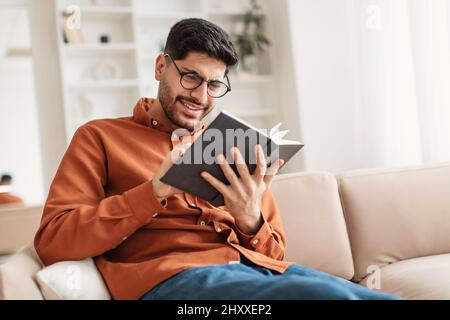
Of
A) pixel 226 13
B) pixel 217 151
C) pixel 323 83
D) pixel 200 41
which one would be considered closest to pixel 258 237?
pixel 217 151

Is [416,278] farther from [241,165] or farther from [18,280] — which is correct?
[18,280]

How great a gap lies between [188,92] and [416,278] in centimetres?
88

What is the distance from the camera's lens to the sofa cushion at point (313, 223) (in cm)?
169

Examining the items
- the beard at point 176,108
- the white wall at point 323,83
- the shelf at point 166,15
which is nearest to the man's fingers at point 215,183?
the beard at point 176,108

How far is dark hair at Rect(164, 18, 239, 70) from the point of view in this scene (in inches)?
54.7

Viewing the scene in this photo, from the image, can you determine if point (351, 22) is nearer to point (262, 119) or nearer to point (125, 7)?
point (262, 119)

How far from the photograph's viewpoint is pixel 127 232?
1.18 meters

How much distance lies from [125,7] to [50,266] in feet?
10.4

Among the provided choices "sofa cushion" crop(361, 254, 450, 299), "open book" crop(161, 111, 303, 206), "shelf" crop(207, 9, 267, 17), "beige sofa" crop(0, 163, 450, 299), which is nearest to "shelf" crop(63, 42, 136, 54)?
"shelf" crop(207, 9, 267, 17)

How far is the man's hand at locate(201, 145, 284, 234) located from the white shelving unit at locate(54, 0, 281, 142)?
272cm

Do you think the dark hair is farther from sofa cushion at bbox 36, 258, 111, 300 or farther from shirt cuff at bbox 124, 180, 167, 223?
sofa cushion at bbox 36, 258, 111, 300

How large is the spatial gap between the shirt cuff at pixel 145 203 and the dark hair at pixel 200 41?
43 cm
